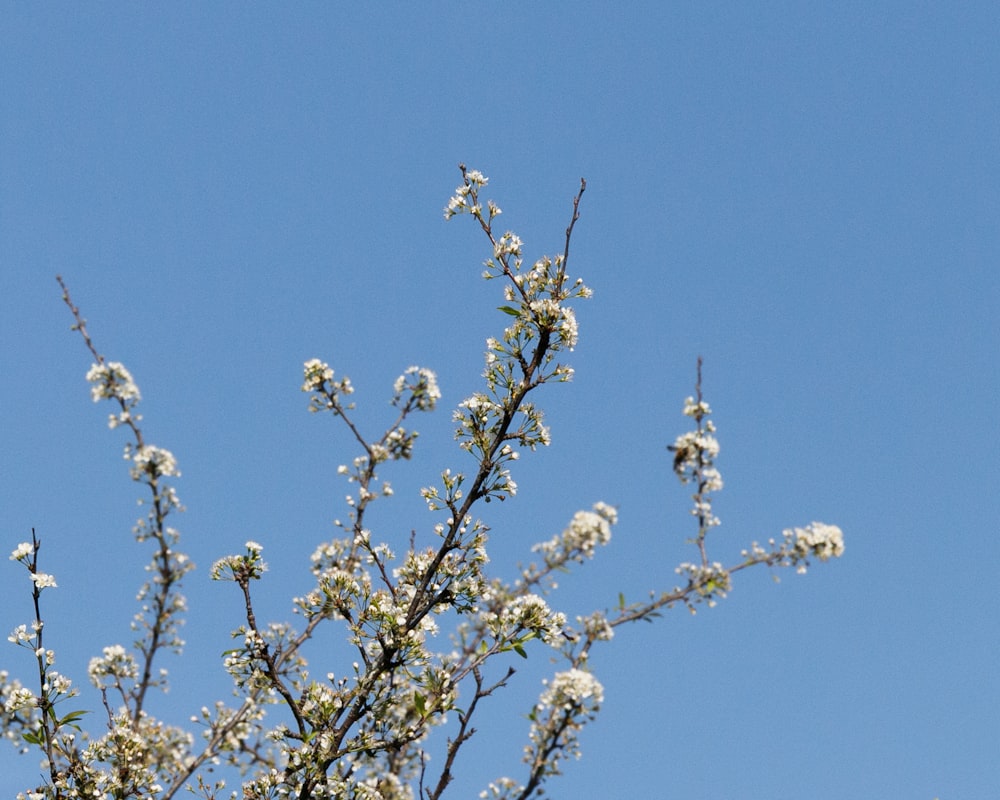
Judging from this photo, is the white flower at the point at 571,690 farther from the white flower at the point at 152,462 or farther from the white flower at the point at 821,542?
the white flower at the point at 152,462

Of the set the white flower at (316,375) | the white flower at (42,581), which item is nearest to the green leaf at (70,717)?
the white flower at (42,581)

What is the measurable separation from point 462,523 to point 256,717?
482 centimetres

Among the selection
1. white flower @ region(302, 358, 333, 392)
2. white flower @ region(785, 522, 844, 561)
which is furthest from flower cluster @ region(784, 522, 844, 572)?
white flower @ region(302, 358, 333, 392)

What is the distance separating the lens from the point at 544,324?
7.36m

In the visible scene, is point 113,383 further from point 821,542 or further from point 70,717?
point 821,542

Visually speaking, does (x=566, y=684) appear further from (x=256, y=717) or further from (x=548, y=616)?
(x=256, y=717)

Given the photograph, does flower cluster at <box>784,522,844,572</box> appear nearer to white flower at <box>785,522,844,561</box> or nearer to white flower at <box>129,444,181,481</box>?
white flower at <box>785,522,844,561</box>

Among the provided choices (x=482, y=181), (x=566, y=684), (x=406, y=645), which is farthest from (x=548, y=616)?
(x=482, y=181)

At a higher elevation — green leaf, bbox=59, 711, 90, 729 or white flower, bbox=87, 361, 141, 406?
white flower, bbox=87, 361, 141, 406

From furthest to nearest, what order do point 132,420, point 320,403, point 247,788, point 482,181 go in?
point 320,403, point 132,420, point 482,181, point 247,788

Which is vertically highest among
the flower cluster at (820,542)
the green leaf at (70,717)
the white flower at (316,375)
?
the white flower at (316,375)

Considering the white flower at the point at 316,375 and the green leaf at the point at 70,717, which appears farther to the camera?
the white flower at the point at 316,375

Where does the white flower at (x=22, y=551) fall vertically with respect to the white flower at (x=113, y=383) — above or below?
below

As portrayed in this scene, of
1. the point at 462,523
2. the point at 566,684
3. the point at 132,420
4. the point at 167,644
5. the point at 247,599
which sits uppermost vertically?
the point at 132,420
